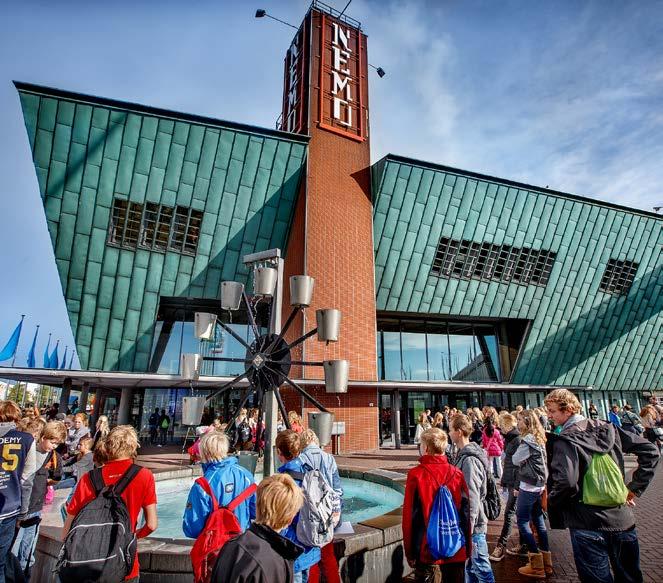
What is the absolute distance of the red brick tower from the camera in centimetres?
1844

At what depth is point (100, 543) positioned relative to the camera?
9.68 feet

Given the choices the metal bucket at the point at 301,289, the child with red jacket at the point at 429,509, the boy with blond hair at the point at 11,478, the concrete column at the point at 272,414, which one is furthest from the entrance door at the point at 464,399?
the boy with blond hair at the point at 11,478

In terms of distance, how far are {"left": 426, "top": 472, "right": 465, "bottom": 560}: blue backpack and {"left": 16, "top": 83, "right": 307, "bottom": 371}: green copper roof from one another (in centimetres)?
1647

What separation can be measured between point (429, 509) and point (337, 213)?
54.9 ft

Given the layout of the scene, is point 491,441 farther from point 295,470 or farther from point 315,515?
point 315,515

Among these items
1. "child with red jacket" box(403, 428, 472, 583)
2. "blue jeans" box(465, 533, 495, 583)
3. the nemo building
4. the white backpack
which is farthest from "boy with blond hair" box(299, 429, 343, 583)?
the nemo building

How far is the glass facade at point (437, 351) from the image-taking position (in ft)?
74.6

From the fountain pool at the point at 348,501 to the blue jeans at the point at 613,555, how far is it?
4721 millimetres

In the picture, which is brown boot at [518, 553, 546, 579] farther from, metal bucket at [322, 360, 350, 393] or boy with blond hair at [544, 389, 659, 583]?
metal bucket at [322, 360, 350, 393]

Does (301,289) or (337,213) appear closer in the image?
(301,289)

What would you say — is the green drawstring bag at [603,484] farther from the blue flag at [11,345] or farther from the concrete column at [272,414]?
the blue flag at [11,345]

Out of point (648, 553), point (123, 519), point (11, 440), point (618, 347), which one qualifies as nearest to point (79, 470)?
point (11, 440)

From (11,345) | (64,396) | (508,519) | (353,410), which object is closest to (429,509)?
(508,519)

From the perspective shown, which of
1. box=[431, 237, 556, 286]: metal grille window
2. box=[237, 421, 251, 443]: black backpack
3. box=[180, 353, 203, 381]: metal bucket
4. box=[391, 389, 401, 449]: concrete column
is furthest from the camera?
box=[431, 237, 556, 286]: metal grille window
